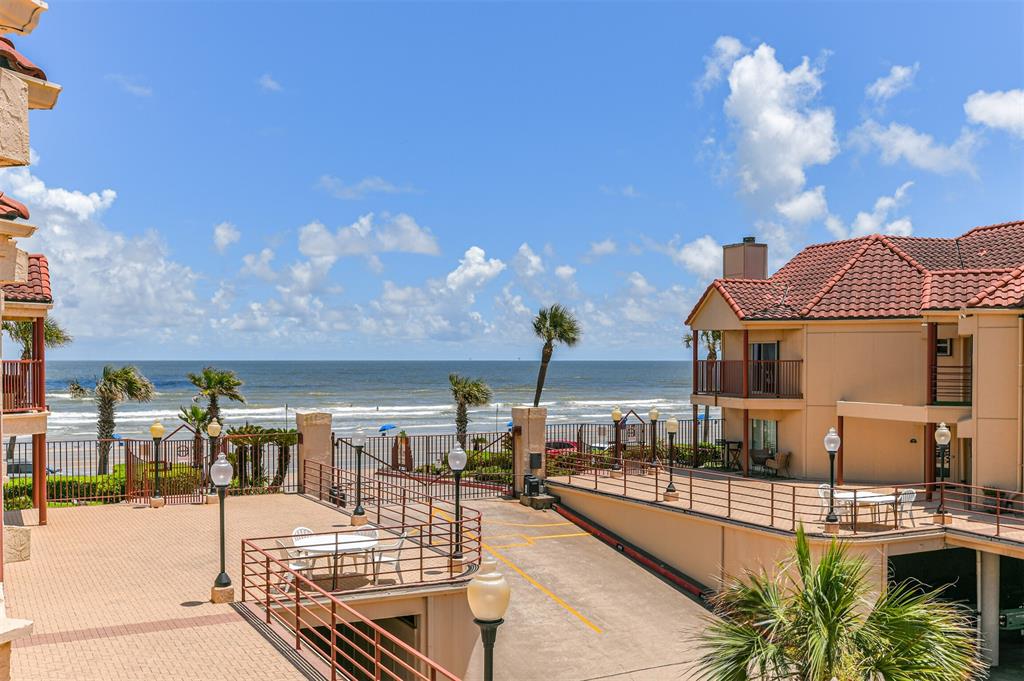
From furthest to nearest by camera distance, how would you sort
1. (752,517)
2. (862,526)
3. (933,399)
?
(933,399) → (752,517) → (862,526)

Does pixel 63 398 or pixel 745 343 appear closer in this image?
pixel 745 343

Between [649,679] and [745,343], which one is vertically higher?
[745,343]

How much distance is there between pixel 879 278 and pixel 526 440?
40.5 feet

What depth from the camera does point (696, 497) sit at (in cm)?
2217

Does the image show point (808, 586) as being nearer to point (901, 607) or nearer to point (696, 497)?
point (901, 607)

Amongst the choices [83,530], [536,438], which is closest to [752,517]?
[536,438]

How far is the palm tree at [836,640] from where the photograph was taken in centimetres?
956

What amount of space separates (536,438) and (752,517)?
25.4 ft

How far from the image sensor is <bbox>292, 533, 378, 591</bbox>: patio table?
13.4m

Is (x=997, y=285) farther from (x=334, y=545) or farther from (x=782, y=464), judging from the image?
(x=334, y=545)

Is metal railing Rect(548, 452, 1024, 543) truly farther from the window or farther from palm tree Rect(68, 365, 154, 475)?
palm tree Rect(68, 365, 154, 475)

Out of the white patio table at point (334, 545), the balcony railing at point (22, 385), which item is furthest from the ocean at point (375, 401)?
the white patio table at point (334, 545)

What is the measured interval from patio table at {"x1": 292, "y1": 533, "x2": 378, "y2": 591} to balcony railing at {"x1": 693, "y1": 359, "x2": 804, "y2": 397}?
52.5 ft

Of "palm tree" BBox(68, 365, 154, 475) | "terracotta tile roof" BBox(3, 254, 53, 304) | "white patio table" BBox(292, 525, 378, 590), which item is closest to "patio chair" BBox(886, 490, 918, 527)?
"white patio table" BBox(292, 525, 378, 590)
